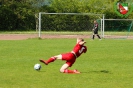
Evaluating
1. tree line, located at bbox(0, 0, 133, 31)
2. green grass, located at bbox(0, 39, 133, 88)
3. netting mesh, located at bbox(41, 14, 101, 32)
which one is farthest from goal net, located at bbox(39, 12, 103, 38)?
green grass, located at bbox(0, 39, 133, 88)

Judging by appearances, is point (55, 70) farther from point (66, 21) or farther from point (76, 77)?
point (66, 21)

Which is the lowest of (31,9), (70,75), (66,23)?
(66,23)

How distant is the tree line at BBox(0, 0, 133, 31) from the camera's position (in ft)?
175

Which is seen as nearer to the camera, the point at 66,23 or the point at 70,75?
the point at 70,75

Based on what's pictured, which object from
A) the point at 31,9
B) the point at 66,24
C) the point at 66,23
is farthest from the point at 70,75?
the point at 31,9

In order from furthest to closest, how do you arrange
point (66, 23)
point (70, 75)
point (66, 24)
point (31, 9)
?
point (31, 9)
point (66, 24)
point (66, 23)
point (70, 75)

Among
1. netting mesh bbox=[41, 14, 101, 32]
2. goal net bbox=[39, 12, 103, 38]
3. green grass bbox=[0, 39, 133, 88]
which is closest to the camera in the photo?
green grass bbox=[0, 39, 133, 88]

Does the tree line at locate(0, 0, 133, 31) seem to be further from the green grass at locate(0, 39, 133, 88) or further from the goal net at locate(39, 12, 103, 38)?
the green grass at locate(0, 39, 133, 88)

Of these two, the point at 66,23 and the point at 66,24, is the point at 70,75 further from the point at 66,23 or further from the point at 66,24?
the point at 66,24

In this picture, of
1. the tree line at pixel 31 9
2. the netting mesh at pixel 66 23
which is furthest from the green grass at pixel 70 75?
the tree line at pixel 31 9

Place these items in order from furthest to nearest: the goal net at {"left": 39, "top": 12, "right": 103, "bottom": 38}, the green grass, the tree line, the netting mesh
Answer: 1. the tree line
2. the netting mesh
3. the goal net at {"left": 39, "top": 12, "right": 103, "bottom": 38}
4. the green grass

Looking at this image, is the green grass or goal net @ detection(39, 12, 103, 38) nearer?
the green grass

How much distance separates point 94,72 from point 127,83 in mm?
2521

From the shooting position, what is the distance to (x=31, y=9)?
55750 mm
